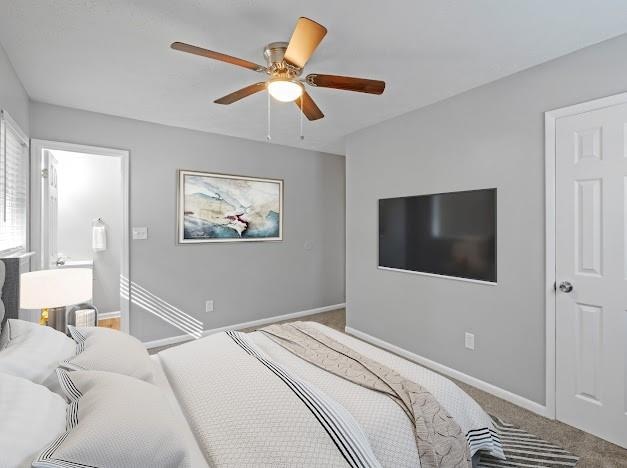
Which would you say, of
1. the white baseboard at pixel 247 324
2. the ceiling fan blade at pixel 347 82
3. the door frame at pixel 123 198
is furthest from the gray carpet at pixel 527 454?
the door frame at pixel 123 198

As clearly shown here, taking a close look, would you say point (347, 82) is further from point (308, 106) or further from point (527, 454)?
point (527, 454)

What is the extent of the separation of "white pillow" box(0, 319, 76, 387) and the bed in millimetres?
17

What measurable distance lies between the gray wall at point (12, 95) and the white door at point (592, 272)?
3652 millimetres

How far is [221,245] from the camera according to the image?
4.02 metres

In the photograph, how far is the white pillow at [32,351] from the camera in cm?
124

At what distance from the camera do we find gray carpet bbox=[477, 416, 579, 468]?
1.83 m

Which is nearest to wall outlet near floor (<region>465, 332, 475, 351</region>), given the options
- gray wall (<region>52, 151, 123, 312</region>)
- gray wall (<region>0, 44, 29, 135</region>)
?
gray wall (<region>0, 44, 29, 135</region>)

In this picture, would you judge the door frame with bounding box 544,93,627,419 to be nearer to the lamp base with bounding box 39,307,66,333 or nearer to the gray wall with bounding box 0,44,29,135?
the lamp base with bounding box 39,307,66,333

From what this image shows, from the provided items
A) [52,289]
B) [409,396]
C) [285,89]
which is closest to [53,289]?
[52,289]

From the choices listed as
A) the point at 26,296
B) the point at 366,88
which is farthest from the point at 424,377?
the point at 26,296

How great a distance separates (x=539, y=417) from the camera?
2.29 metres

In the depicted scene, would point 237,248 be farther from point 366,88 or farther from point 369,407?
point 369,407

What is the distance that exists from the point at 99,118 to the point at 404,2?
3.03 metres

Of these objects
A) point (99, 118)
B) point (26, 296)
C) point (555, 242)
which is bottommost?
point (26, 296)
